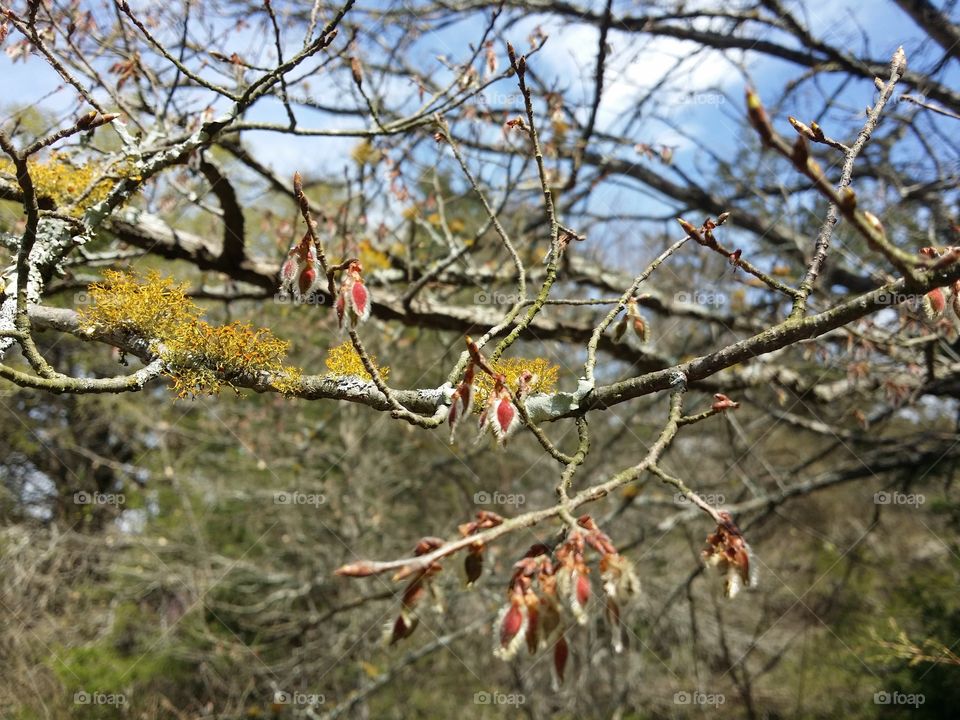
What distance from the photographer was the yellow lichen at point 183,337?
5.31 ft

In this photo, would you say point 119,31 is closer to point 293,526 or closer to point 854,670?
point 293,526

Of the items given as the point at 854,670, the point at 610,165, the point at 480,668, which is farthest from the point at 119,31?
the point at 854,670

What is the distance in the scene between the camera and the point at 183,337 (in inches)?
64.2

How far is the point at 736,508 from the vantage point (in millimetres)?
4555

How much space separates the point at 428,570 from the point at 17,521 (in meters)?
10.3

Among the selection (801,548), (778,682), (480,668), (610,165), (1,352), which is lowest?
(778,682)

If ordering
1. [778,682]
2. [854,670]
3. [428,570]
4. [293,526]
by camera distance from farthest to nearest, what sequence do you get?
[778,682]
[293,526]
[854,670]
[428,570]
